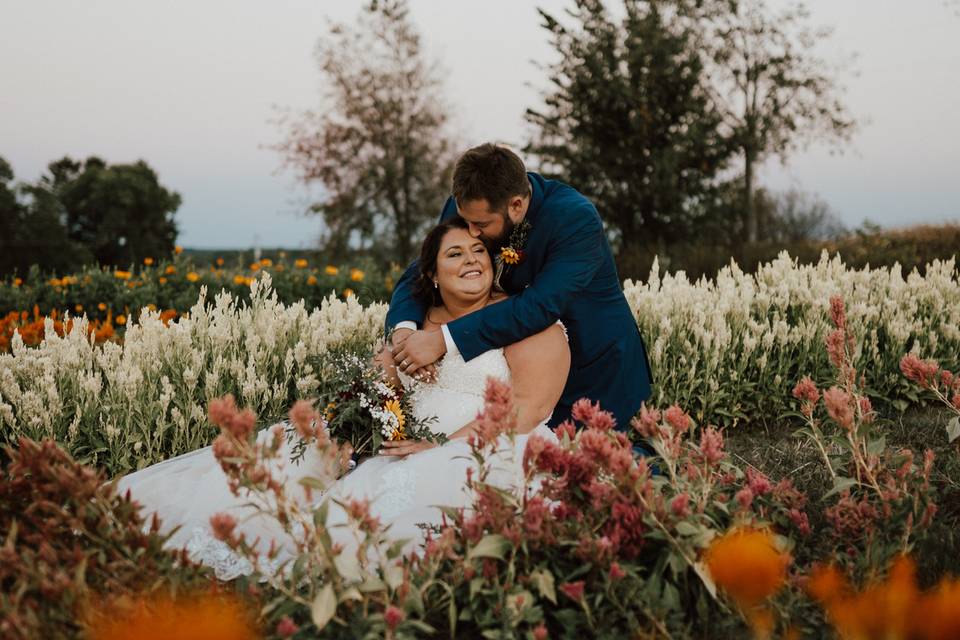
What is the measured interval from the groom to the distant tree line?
50313 mm

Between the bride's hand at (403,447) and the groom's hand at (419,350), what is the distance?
441mm

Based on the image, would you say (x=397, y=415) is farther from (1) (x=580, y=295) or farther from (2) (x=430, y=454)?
(1) (x=580, y=295)

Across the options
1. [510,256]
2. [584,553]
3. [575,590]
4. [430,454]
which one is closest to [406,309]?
[510,256]

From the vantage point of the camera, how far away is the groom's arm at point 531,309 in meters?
4.06

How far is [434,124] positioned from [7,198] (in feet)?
103

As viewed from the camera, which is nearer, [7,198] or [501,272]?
[501,272]

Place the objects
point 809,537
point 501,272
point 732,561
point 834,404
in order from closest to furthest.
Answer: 1. point 732,561
2. point 834,404
3. point 809,537
4. point 501,272

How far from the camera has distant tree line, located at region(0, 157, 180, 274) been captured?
49156 millimetres

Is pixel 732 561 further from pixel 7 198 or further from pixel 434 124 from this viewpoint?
pixel 7 198

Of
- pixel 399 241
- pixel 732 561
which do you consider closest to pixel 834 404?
pixel 732 561

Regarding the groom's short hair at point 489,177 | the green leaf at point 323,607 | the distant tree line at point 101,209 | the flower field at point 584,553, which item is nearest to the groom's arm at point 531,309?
the groom's short hair at point 489,177

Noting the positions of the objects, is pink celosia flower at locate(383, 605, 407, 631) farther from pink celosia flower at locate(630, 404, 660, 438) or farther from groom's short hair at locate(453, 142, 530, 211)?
groom's short hair at locate(453, 142, 530, 211)

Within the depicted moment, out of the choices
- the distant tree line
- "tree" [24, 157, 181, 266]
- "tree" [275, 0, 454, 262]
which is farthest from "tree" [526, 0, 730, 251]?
"tree" [24, 157, 181, 266]

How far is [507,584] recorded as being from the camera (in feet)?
7.29
